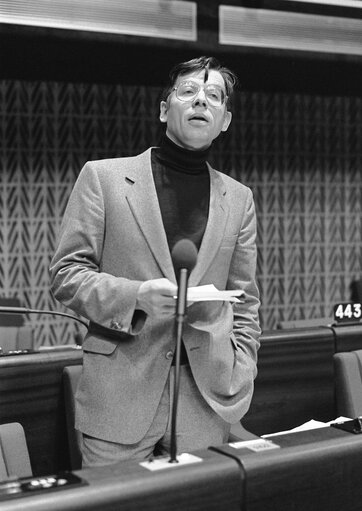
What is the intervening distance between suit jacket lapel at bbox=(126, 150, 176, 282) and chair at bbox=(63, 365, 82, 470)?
0.84 m

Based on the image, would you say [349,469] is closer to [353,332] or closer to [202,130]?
[202,130]

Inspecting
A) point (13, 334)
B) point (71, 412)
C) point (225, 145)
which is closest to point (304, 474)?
point (71, 412)

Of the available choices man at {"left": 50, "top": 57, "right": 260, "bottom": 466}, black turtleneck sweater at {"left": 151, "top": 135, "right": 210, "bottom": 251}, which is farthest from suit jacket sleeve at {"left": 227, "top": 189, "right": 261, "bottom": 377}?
black turtleneck sweater at {"left": 151, "top": 135, "right": 210, "bottom": 251}

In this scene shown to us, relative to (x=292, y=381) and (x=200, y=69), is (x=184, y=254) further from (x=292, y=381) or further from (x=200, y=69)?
(x=292, y=381)

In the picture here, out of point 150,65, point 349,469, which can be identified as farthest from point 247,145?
point 349,469

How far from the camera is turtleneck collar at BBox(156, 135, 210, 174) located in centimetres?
167

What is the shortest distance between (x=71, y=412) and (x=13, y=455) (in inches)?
14.9

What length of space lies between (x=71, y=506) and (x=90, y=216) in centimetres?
71

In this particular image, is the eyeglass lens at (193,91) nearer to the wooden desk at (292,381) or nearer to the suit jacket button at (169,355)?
the suit jacket button at (169,355)

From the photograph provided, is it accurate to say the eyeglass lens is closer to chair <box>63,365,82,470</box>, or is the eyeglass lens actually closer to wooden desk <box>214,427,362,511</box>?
wooden desk <box>214,427,362,511</box>

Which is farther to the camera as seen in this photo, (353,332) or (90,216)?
(353,332)

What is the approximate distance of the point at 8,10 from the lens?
13.3 feet

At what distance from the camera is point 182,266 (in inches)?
50.1

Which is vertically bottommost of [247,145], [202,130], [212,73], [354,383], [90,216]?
[354,383]
